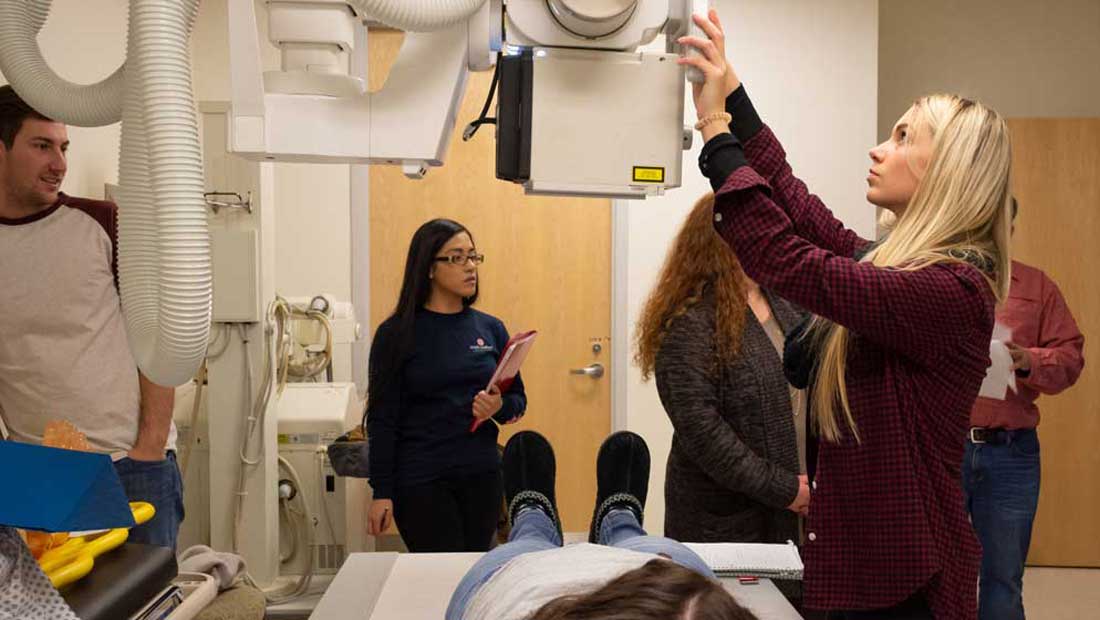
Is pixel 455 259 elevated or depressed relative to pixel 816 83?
depressed

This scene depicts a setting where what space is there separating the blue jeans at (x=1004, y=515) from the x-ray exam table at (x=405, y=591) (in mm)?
1359

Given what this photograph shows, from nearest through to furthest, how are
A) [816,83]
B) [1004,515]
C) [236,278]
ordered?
[1004,515] < [236,278] < [816,83]

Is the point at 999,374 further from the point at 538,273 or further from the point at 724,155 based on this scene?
the point at 538,273

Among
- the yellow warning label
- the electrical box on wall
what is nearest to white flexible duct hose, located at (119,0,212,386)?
the yellow warning label

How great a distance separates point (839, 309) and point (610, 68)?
1.59 ft

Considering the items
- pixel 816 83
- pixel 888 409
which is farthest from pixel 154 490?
pixel 816 83

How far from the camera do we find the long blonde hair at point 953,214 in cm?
133

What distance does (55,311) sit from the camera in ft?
5.89

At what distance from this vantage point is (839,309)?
4.16ft

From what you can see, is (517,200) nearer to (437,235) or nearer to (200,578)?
(437,235)

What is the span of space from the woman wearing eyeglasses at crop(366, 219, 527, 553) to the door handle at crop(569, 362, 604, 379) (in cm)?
124

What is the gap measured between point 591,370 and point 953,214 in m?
2.43

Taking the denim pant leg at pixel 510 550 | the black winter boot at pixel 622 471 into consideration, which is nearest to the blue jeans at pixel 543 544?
the denim pant leg at pixel 510 550

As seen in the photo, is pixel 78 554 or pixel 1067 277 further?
pixel 1067 277
